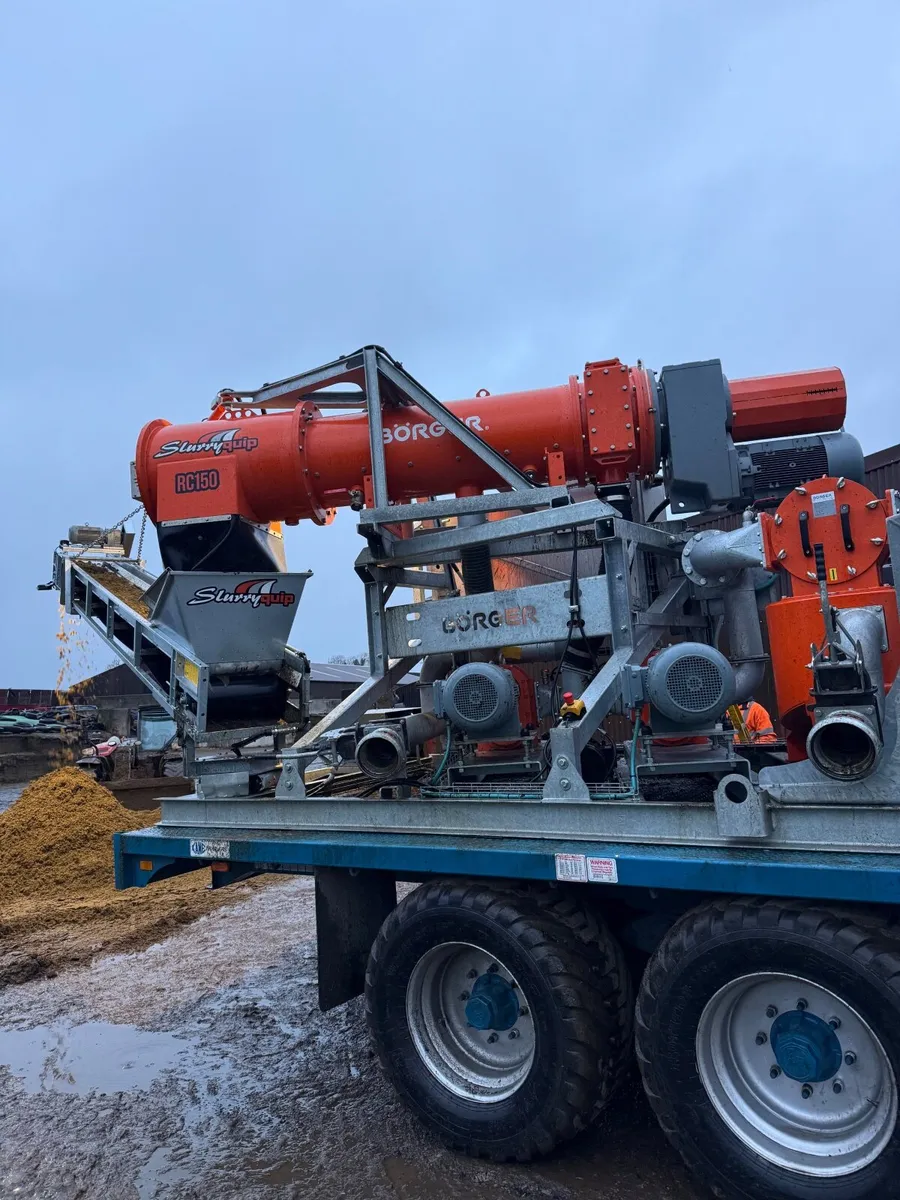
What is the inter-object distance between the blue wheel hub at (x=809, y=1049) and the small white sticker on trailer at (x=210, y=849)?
2.67m

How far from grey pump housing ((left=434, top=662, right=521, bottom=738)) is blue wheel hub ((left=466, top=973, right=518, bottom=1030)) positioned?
1.10 metres

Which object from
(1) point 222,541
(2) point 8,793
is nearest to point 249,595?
(1) point 222,541

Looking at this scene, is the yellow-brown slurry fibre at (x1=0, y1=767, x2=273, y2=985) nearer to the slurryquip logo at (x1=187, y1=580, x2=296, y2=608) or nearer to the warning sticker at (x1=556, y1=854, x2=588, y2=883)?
the slurryquip logo at (x1=187, y1=580, x2=296, y2=608)

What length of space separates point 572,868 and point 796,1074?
1.01 meters

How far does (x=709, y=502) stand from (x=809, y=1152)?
2.83 meters

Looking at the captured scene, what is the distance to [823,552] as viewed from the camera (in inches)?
139

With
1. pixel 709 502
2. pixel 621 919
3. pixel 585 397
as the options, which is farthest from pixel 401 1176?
pixel 585 397

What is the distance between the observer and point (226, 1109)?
425 centimetres

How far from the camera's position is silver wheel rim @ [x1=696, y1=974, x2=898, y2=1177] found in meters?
2.91

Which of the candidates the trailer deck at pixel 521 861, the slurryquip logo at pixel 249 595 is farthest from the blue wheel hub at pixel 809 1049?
the slurryquip logo at pixel 249 595

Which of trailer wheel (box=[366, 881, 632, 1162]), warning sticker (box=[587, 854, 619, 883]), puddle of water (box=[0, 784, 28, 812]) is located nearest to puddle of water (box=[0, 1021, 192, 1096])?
trailer wheel (box=[366, 881, 632, 1162])

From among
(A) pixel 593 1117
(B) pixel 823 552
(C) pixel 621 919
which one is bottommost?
(A) pixel 593 1117

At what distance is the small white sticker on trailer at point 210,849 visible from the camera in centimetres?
439

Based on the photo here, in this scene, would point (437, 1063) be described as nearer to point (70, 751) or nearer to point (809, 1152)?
point (809, 1152)
